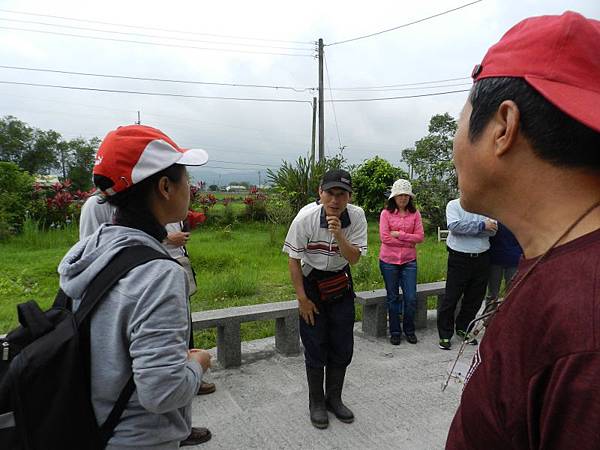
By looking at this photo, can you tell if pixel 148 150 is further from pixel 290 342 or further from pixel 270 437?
pixel 290 342

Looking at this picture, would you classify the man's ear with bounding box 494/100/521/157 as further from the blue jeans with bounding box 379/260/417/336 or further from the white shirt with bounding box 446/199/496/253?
the blue jeans with bounding box 379/260/417/336

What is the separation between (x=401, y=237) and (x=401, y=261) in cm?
24

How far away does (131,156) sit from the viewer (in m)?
1.27

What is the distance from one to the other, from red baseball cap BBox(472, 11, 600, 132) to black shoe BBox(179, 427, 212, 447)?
2598 mm

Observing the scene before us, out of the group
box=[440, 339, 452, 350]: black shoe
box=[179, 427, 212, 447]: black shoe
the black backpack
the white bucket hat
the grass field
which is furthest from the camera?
the grass field

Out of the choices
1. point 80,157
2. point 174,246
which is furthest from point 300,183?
point 80,157

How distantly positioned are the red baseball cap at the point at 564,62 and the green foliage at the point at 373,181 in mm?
Result: 13269

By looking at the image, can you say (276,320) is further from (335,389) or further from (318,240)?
(318,240)

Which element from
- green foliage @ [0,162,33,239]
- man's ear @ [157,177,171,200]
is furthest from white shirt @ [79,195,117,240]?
green foliage @ [0,162,33,239]

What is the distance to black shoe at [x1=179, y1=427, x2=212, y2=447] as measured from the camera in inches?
99.7

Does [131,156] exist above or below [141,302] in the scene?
above

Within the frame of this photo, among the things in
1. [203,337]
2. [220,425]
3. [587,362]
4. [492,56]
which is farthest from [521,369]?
[203,337]

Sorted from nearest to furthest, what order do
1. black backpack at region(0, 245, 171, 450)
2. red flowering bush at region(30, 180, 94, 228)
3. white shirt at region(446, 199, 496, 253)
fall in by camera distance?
black backpack at region(0, 245, 171, 450) → white shirt at region(446, 199, 496, 253) → red flowering bush at region(30, 180, 94, 228)

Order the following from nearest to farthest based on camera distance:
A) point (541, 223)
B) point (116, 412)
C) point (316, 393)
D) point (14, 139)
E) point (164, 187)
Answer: point (541, 223), point (116, 412), point (164, 187), point (316, 393), point (14, 139)
